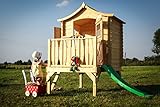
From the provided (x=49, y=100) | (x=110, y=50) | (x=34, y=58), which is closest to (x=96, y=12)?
(x=110, y=50)

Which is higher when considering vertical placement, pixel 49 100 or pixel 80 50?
pixel 80 50

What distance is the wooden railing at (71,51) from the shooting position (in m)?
10.1

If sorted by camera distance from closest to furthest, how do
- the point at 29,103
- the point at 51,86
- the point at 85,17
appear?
1. the point at 29,103
2. the point at 51,86
3. the point at 85,17

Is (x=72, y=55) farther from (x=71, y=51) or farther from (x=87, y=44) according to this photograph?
(x=87, y=44)

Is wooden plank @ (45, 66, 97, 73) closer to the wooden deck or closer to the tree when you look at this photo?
the wooden deck

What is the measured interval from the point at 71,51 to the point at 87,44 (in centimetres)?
73

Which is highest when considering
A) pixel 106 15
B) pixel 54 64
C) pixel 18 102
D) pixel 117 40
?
pixel 106 15

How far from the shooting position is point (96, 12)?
1226cm

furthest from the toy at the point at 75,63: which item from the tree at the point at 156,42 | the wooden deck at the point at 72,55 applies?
the tree at the point at 156,42

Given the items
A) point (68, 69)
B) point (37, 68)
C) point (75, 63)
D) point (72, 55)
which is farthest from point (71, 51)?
point (37, 68)

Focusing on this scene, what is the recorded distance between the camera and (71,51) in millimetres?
10586

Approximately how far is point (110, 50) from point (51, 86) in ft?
9.51

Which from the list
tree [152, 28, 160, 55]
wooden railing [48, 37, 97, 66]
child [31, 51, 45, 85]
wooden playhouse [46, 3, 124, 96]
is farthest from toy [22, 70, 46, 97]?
tree [152, 28, 160, 55]

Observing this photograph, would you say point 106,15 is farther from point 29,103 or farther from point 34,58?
point 29,103
